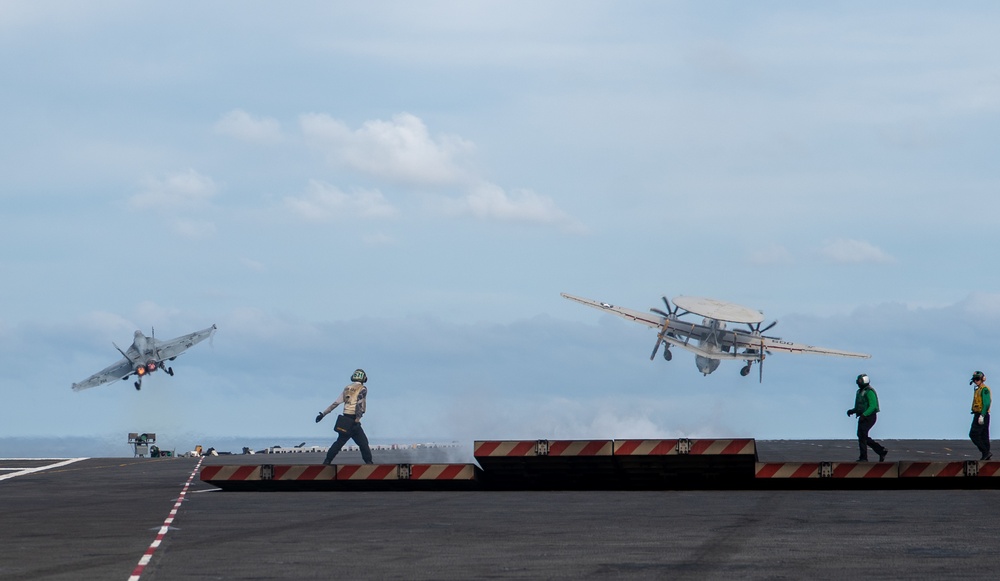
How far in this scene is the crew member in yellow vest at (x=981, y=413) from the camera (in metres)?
31.5

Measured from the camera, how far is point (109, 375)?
119750 mm

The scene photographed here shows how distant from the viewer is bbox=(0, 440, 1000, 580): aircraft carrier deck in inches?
579

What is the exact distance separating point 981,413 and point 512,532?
55.6 feet

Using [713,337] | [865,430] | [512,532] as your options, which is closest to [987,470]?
[865,430]

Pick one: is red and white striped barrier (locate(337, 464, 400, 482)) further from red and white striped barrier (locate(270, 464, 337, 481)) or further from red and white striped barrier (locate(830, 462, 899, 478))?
red and white striped barrier (locate(830, 462, 899, 478))

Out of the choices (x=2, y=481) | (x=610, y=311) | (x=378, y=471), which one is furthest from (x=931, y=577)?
(x=610, y=311)

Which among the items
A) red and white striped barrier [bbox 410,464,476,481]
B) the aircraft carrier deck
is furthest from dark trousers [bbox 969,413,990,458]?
red and white striped barrier [bbox 410,464,476,481]

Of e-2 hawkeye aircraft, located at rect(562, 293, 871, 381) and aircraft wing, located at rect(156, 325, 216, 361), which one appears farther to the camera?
aircraft wing, located at rect(156, 325, 216, 361)

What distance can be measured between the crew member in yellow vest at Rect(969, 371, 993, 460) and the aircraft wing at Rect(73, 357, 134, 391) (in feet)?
312

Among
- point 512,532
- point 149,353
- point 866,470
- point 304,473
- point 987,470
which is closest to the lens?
point 512,532

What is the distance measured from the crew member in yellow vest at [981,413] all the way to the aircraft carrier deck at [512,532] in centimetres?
329

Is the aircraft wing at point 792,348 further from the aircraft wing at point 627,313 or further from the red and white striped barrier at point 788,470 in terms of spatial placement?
the red and white striped barrier at point 788,470

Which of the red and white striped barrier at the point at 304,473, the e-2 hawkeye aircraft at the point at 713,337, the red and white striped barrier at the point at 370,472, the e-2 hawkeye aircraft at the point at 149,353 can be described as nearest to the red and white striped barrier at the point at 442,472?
the red and white striped barrier at the point at 370,472

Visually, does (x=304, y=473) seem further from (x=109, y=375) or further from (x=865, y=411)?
(x=109, y=375)
